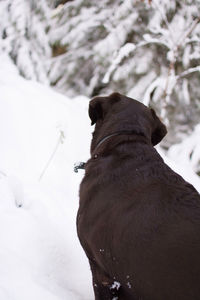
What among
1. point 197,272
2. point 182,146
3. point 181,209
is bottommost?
point 197,272

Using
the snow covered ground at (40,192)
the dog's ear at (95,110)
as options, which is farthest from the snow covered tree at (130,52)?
the dog's ear at (95,110)

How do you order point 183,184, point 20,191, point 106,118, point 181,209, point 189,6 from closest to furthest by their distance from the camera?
point 181,209 < point 183,184 < point 106,118 < point 20,191 < point 189,6

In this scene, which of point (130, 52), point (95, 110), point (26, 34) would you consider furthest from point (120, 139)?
point (130, 52)

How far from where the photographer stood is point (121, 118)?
228 cm

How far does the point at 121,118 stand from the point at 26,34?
12.8 ft

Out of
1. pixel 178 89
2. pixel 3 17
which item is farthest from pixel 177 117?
pixel 3 17

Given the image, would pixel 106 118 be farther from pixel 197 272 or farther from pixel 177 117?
pixel 177 117

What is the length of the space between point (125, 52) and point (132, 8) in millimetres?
1554

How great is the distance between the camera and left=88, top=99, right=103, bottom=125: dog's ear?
235 cm

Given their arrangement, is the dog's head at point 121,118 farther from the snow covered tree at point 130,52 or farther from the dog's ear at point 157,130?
the snow covered tree at point 130,52

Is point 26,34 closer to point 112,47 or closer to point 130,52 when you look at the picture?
point 112,47

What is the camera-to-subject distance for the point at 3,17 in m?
5.30

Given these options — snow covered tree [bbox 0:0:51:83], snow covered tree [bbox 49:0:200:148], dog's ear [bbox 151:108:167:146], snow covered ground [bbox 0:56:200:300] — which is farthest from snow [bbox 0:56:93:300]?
snow covered tree [bbox 49:0:200:148]

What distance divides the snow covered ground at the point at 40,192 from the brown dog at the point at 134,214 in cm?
37
